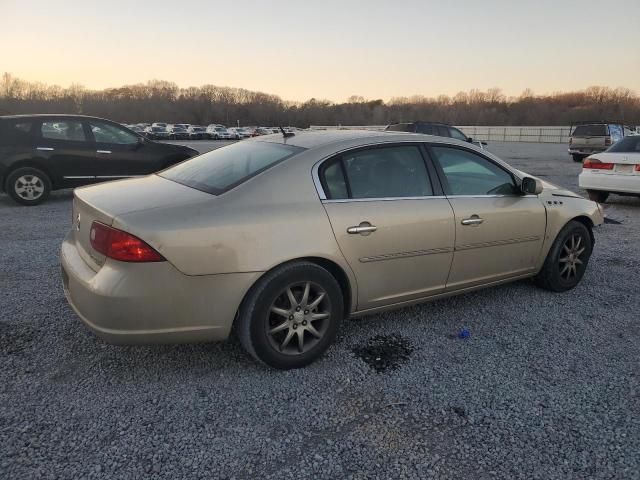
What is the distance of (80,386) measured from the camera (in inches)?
112

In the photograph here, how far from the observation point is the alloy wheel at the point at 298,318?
2996 mm

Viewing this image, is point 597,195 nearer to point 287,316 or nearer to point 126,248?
point 287,316

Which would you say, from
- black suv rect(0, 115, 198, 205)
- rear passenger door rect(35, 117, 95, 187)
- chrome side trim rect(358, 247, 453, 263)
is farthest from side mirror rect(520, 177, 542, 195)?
rear passenger door rect(35, 117, 95, 187)

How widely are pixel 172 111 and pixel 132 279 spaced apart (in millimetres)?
131881

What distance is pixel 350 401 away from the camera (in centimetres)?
280

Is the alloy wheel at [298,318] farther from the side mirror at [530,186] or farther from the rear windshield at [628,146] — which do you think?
the rear windshield at [628,146]

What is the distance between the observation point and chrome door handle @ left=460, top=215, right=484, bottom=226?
3.67 m

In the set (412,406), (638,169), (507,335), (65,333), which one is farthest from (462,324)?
(638,169)

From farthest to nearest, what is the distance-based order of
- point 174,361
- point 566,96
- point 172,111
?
point 172,111
point 566,96
point 174,361

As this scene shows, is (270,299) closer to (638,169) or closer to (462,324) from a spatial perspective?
(462,324)

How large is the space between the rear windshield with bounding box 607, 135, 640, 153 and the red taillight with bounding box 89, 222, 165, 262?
935cm

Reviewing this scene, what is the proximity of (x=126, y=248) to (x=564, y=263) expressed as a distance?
3.84 m

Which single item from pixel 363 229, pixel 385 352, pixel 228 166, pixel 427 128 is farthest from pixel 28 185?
pixel 427 128

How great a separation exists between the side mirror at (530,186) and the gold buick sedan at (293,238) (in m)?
0.01
